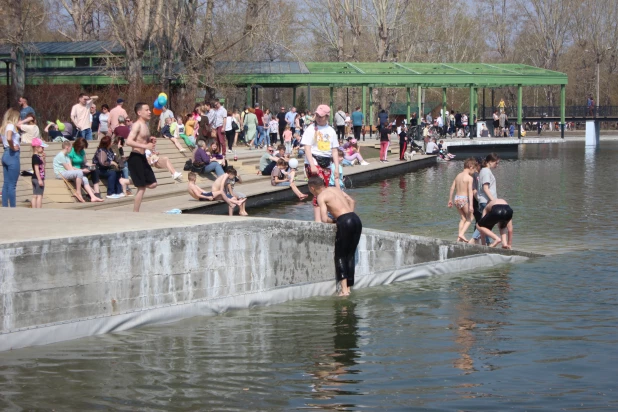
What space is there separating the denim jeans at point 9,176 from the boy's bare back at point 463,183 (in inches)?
293

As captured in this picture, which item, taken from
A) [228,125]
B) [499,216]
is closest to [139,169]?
[499,216]

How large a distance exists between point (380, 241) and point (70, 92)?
2500 cm

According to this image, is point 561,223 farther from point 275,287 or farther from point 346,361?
point 346,361

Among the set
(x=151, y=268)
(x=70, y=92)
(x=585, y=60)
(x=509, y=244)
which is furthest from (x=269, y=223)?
(x=585, y=60)

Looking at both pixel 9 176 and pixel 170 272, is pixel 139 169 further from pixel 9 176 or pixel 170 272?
pixel 170 272

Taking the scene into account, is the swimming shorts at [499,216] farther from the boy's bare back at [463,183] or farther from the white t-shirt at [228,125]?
the white t-shirt at [228,125]

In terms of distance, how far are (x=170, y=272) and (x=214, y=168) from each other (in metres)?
14.0

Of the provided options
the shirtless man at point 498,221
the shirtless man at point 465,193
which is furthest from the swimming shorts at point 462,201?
the shirtless man at point 498,221

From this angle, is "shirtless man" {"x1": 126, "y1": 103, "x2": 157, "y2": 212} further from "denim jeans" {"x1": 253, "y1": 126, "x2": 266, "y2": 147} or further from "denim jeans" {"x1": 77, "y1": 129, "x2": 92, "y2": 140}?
"denim jeans" {"x1": 253, "y1": 126, "x2": 266, "y2": 147}

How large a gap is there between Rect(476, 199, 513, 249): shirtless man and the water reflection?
423 cm

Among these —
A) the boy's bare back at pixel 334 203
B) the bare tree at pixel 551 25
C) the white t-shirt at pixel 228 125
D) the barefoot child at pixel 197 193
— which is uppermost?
the bare tree at pixel 551 25

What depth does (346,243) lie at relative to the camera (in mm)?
11211

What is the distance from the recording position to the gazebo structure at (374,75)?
140 feet

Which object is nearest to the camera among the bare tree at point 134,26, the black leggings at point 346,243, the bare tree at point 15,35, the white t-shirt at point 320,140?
the black leggings at point 346,243
